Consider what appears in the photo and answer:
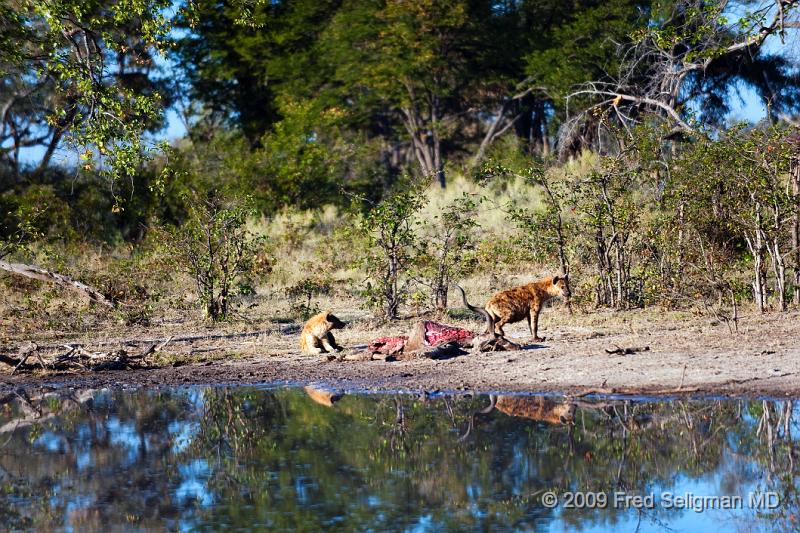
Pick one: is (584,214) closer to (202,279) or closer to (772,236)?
(772,236)

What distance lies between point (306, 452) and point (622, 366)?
3.96m

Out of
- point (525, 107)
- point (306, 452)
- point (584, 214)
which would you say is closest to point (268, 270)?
point (584, 214)

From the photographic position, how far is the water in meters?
6.42

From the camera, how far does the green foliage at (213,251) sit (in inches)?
630

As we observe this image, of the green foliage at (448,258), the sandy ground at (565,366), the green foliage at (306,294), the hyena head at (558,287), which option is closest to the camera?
the sandy ground at (565,366)

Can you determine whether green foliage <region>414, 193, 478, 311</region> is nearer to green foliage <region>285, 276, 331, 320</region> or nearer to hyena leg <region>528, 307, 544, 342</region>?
green foliage <region>285, 276, 331, 320</region>

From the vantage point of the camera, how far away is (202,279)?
16.1 meters

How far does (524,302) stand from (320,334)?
8.27 feet

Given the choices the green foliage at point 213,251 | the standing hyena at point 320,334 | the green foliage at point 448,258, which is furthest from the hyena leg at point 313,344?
the green foliage at point 213,251

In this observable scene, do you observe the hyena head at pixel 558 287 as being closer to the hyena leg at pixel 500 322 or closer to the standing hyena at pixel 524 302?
the standing hyena at pixel 524 302

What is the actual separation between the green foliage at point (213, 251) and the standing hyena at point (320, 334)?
A: 344 cm

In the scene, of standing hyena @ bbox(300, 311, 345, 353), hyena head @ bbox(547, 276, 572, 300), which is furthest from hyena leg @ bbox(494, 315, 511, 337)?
standing hyena @ bbox(300, 311, 345, 353)

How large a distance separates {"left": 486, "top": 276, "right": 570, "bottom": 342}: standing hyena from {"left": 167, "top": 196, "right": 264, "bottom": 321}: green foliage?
4.90 metres

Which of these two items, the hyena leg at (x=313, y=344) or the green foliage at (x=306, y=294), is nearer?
the hyena leg at (x=313, y=344)
